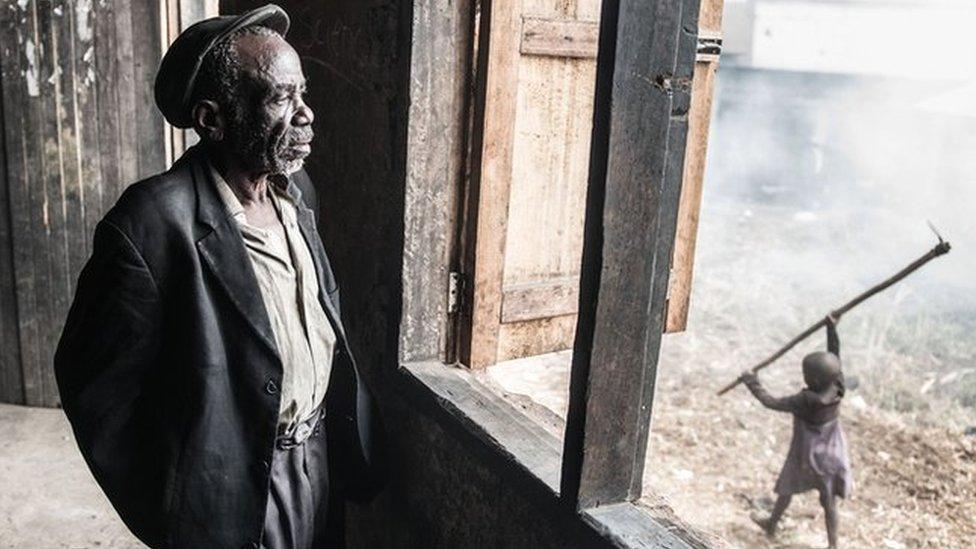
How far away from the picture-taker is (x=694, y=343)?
9.33m

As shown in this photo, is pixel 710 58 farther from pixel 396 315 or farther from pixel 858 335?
pixel 858 335

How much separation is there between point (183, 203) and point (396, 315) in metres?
1.11

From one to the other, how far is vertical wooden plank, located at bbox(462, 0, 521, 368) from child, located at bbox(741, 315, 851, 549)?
3.58m

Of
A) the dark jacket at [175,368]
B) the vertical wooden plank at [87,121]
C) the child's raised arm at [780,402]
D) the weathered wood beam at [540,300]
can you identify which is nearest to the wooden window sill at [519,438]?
the weathered wood beam at [540,300]

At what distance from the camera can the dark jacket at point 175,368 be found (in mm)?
2008

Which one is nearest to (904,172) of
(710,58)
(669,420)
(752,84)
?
(752,84)

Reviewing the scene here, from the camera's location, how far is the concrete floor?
3701mm

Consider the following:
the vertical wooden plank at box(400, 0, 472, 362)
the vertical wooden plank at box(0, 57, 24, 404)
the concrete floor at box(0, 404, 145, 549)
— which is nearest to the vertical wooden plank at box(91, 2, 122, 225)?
the vertical wooden plank at box(0, 57, 24, 404)

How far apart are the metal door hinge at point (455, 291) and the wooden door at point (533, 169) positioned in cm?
4

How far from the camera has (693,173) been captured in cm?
356

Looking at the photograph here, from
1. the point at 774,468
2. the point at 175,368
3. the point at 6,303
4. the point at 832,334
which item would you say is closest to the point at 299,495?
the point at 175,368

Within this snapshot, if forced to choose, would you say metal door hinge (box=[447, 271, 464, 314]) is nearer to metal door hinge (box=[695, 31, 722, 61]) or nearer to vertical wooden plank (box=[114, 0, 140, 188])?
metal door hinge (box=[695, 31, 722, 61])

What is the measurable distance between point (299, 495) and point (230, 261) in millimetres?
769

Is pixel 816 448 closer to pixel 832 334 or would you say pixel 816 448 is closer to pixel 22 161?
pixel 832 334
